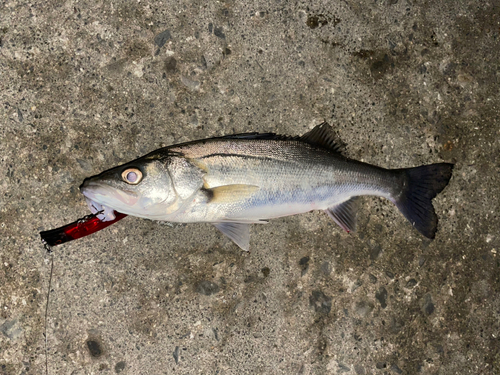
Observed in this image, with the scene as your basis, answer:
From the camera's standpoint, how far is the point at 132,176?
2.57 metres

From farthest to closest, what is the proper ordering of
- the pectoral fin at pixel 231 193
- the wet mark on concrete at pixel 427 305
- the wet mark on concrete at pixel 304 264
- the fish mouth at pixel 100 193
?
the wet mark on concrete at pixel 427 305, the wet mark on concrete at pixel 304 264, the pectoral fin at pixel 231 193, the fish mouth at pixel 100 193

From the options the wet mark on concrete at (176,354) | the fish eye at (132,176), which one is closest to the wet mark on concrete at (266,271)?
the wet mark on concrete at (176,354)

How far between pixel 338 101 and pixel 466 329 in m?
2.70

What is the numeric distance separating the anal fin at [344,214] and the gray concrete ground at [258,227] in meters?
0.23

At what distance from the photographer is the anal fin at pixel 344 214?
311cm

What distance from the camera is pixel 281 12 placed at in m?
3.26

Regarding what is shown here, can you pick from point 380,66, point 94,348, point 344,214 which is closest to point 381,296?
point 344,214

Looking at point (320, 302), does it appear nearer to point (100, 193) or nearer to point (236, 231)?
point (236, 231)

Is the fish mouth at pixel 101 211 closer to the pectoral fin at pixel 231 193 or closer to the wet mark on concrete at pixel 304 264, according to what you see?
→ the pectoral fin at pixel 231 193

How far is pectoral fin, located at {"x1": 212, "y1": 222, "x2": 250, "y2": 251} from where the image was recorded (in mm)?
2949

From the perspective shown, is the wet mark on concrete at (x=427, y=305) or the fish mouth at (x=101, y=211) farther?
the wet mark on concrete at (x=427, y=305)

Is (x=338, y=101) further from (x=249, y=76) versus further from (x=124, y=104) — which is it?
(x=124, y=104)

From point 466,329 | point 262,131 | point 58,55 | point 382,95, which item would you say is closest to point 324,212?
point 262,131

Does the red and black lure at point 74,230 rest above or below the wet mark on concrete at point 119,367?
above
